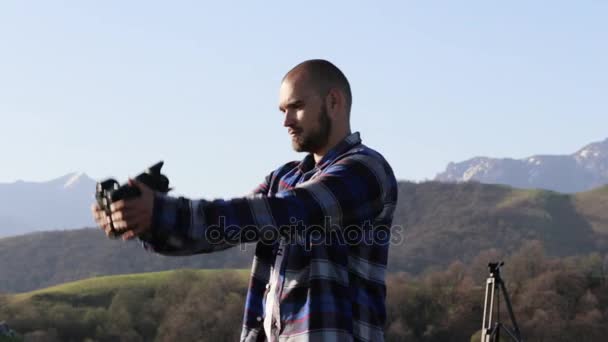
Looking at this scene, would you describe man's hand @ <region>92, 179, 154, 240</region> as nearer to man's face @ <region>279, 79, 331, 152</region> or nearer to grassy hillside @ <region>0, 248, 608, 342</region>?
man's face @ <region>279, 79, 331, 152</region>

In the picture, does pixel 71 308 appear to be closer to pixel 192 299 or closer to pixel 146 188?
pixel 192 299

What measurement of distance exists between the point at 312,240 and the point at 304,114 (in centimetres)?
45

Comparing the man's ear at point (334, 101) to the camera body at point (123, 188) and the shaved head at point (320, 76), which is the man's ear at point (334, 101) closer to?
the shaved head at point (320, 76)

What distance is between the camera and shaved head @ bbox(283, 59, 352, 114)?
309 cm

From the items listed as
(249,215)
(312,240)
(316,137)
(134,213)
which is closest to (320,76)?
(316,137)

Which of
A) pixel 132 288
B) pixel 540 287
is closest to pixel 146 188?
pixel 540 287

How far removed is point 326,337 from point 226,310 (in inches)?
3930

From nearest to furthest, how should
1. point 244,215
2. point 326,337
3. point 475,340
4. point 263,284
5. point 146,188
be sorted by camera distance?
point 146,188, point 244,215, point 326,337, point 263,284, point 475,340

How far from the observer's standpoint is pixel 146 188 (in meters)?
2.38

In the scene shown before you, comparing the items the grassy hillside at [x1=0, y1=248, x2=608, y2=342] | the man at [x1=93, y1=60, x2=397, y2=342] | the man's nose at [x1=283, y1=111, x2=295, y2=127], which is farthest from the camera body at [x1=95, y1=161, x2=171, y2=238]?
the grassy hillside at [x1=0, y1=248, x2=608, y2=342]

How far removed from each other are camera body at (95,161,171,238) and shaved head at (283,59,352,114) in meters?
0.78

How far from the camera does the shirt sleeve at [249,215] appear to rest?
2.48 metres

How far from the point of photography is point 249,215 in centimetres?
255

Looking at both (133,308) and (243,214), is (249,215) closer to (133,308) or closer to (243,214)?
(243,214)
